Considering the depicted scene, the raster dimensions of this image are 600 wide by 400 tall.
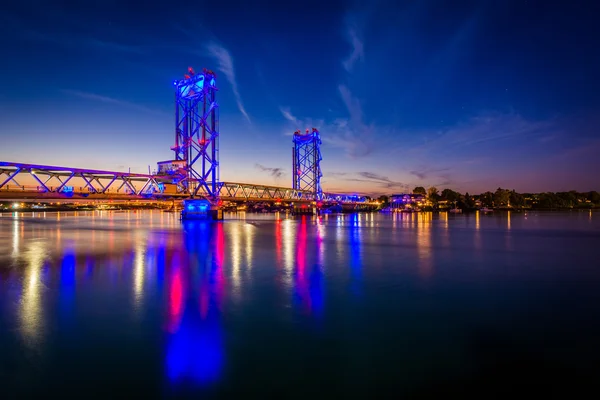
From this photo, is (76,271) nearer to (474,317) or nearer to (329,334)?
(329,334)

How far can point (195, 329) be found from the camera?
22.6 ft

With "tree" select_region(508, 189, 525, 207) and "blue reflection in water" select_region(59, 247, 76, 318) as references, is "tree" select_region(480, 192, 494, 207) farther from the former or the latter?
"blue reflection in water" select_region(59, 247, 76, 318)

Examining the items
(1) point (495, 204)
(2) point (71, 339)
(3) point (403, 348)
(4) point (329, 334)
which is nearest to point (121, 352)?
(2) point (71, 339)

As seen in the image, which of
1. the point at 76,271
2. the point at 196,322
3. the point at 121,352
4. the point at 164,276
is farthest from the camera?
the point at 76,271

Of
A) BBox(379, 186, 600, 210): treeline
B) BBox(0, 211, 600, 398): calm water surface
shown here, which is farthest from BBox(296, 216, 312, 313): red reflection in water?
BBox(379, 186, 600, 210): treeline

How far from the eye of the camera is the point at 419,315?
785 centimetres

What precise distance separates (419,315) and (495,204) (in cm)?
18195

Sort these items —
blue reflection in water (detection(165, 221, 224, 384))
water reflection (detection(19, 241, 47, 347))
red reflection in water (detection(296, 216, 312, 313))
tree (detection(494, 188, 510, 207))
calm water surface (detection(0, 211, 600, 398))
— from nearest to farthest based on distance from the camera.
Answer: calm water surface (detection(0, 211, 600, 398)), blue reflection in water (detection(165, 221, 224, 384)), water reflection (detection(19, 241, 47, 347)), red reflection in water (detection(296, 216, 312, 313)), tree (detection(494, 188, 510, 207))

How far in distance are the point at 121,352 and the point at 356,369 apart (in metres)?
3.84

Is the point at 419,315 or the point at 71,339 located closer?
the point at 71,339

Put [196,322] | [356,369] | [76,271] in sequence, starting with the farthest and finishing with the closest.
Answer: [76,271], [196,322], [356,369]

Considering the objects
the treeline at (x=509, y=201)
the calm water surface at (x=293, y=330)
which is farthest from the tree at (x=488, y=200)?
the calm water surface at (x=293, y=330)

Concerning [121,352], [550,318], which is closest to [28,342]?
[121,352]

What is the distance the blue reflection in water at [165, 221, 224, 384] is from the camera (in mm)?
5172
